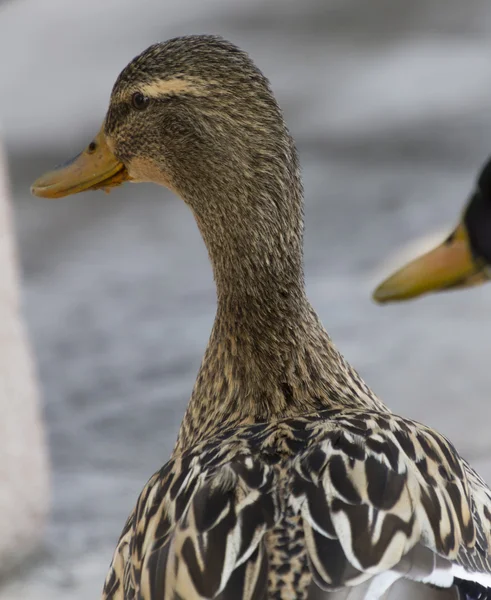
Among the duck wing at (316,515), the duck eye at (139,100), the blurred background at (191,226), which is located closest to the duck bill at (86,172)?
the duck eye at (139,100)

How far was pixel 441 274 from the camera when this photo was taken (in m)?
1.64

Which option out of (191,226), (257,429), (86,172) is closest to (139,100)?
(86,172)

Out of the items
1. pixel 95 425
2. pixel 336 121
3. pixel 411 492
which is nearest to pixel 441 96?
pixel 336 121

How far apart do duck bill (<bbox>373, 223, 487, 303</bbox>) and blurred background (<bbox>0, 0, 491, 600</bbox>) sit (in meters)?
1.77

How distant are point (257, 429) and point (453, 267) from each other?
390 mm

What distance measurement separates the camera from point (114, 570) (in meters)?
1.87

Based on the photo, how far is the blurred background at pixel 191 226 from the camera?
11.9ft

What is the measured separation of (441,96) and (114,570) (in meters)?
4.04

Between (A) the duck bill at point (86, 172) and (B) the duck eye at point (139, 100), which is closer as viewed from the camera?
(B) the duck eye at point (139, 100)

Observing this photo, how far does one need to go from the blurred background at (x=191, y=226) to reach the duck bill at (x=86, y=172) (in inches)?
55.6

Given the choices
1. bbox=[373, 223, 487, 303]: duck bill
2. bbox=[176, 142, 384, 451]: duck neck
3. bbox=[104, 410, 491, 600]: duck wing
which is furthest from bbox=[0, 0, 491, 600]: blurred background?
bbox=[373, 223, 487, 303]: duck bill

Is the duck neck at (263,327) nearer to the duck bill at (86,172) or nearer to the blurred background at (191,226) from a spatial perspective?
the duck bill at (86,172)

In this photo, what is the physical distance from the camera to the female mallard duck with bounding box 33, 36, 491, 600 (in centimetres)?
152

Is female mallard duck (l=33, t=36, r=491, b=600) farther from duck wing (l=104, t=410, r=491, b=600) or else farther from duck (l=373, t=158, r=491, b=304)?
duck (l=373, t=158, r=491, b=304)
